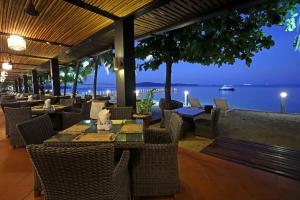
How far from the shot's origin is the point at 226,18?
5527 millimetres

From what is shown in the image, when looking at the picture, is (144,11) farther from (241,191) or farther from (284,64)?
(284,64)

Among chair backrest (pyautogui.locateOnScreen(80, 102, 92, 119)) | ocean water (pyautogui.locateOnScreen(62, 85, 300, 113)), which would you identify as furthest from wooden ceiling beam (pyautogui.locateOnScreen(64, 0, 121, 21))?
ocean water (pyautogui.locateOnScreen(62, 85, 300, 113))

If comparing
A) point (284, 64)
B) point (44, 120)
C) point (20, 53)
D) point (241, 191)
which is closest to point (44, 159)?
point (44, 120)

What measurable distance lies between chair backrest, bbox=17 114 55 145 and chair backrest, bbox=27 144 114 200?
831 millimetres

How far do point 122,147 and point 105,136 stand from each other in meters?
0.29

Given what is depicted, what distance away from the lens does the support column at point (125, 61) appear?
437 centimetres

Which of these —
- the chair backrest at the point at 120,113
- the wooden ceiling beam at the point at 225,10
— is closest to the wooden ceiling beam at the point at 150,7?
the wooden ceiling beam at the point at 225,10

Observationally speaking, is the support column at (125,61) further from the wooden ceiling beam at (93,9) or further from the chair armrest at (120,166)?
the chair armrest at (120,166)

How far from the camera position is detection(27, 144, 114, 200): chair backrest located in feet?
3.88

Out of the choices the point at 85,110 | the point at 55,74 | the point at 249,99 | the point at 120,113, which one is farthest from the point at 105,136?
the point at 249,99

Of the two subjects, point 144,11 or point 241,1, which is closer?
point 241,1

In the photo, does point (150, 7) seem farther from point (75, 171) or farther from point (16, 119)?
point (16, 119)

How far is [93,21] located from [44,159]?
4.09 m

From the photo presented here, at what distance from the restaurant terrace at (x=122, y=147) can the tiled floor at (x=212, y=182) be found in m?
0.01
